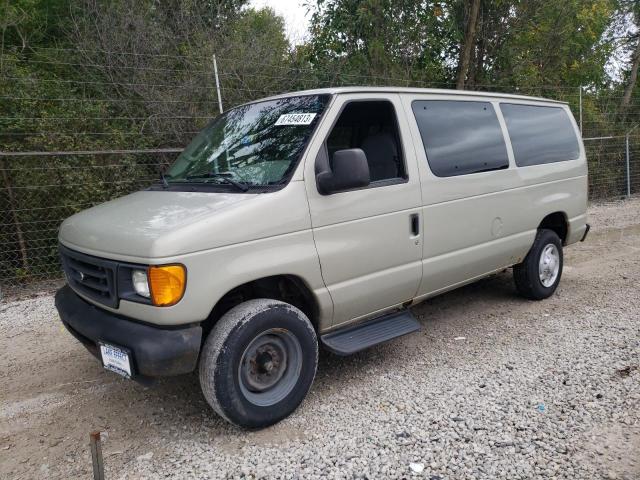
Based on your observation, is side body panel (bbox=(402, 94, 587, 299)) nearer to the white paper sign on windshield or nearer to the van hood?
the white paper sign on windshield

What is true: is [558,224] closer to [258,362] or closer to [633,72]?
[258,362]

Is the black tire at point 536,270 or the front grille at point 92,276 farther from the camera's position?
the black tire at point 536,270

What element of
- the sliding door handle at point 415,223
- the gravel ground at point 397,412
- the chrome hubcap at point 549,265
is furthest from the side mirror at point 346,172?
the chrome hubcap at point 549,265

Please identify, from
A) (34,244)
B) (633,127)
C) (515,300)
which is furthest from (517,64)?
(34,244)

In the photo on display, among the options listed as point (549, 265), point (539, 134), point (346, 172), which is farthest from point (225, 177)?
point (549, 265)

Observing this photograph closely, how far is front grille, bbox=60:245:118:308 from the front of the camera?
2.91 meters

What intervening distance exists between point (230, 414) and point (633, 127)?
45.6 feet

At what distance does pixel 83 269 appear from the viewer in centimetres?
318

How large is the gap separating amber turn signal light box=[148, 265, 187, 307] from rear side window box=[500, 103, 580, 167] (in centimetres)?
352

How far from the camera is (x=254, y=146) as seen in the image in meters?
3.57

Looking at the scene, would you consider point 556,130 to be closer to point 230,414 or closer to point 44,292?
point 230,414

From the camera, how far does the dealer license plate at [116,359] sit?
109 inches

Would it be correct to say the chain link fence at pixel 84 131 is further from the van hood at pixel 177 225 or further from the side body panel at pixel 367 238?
the side body panel at pixel 367 238

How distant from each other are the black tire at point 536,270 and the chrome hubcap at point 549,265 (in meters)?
0.01
